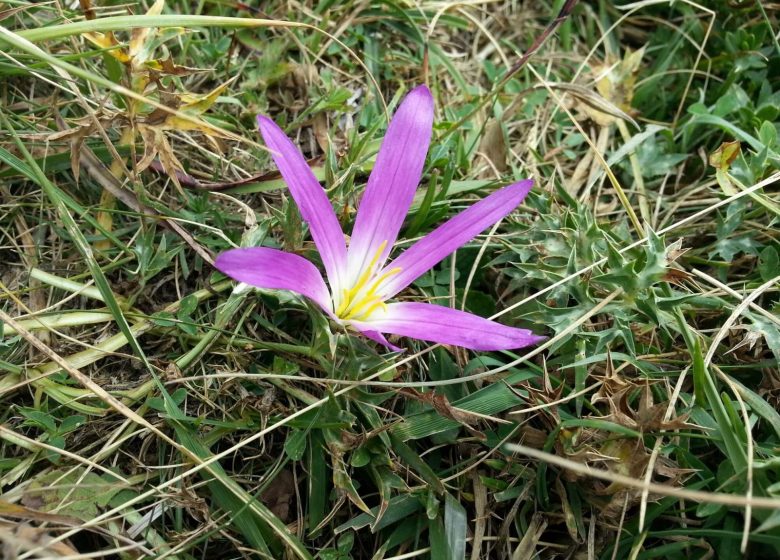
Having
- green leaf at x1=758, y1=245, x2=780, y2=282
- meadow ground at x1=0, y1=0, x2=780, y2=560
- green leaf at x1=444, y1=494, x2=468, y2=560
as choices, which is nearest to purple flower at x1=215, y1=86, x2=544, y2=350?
meadow ground at x1=0, y1=0, x2=780, y2=560

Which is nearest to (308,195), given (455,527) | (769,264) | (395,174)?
(395,174)

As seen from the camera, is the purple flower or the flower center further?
the flower center

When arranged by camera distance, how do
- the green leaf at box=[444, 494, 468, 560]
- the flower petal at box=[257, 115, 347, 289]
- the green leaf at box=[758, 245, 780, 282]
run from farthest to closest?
the green leaf at box=[758, 245, 780, 282]
the green leaf at box=[444, 494, 468, 560]
the flower petal at box=[257, 115, 347, 289]

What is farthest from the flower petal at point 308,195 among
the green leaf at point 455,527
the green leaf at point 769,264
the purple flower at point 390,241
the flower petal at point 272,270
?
the green leaf at point 769,264

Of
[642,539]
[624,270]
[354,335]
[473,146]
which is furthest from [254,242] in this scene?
[642,539]

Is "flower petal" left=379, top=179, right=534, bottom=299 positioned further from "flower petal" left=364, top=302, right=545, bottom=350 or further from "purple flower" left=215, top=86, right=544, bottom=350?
"flower petal" left=364, top=302, right=545, bottom=350

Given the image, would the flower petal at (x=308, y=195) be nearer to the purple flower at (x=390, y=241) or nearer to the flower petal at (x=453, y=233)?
the purple flower at (x=390, y=241)

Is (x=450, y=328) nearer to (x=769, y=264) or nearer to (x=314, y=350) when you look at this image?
(x=314, y=350)

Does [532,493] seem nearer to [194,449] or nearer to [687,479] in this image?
[687,479]
